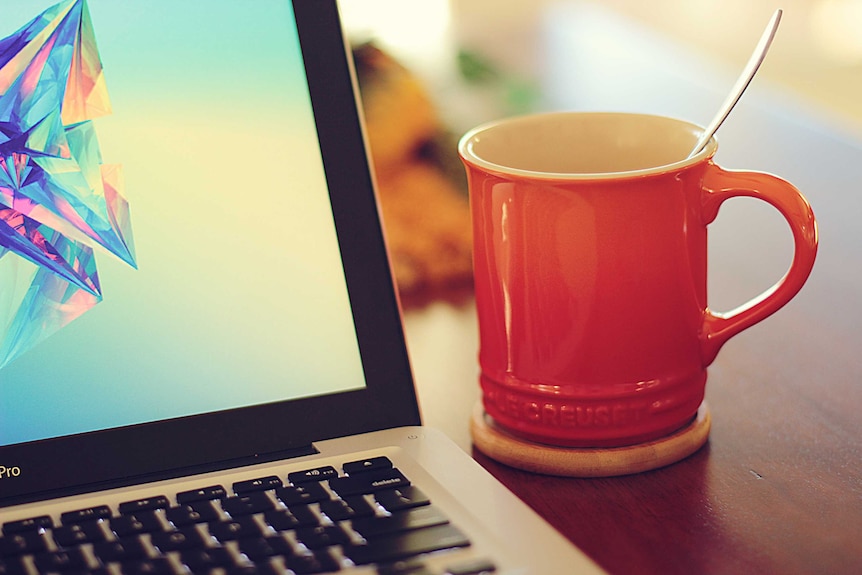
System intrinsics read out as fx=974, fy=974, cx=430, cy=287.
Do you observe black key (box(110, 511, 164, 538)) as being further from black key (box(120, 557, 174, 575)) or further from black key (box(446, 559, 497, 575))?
black key (box(446, 559, 497, 575))

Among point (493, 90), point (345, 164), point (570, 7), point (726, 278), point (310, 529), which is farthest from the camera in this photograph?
point (570, 7)

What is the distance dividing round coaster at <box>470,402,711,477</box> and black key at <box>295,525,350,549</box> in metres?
0.13

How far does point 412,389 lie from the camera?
0.52 m

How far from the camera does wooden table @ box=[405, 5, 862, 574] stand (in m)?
0.45

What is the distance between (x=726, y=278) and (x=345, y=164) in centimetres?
36

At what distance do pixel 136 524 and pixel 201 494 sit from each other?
0.03 m

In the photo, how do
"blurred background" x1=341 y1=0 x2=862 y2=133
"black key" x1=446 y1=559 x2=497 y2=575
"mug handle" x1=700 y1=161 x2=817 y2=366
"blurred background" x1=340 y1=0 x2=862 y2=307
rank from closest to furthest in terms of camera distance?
"black key" x1=446 y1=559 x2=497 y2=575 < "mug handle" x1=700 y1=161 x2=817 y2=366 < "blurred background" x1=340 y1=0 x2=862 y2=307 < "blurred background" x1=341 y1=0 x2=862 y2=133

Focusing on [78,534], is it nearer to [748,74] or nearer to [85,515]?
[85,515]

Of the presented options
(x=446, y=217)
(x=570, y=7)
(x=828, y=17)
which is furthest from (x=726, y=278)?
(x=828, y=17)

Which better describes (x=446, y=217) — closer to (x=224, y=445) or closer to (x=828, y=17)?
(x=224, y=445)

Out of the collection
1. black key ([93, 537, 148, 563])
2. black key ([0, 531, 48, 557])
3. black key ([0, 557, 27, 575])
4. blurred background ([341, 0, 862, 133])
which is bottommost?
blurred background ([341, 0, 862, 133])

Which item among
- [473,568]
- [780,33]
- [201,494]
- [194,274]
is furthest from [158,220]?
[780,33]

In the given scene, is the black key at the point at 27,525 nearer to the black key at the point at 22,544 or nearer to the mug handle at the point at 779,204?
the black key at the point at 22,544

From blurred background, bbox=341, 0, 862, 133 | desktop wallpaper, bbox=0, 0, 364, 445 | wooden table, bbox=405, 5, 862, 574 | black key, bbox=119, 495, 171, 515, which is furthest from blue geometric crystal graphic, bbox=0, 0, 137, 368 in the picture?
blurred background, bbox=341, 0, 862, 133
